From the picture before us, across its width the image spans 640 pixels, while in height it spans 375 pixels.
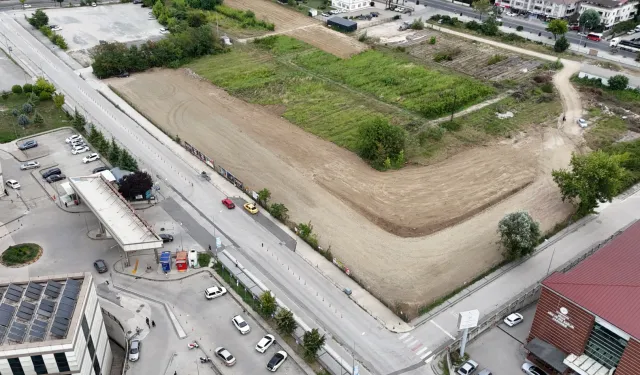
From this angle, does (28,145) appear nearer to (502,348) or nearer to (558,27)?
(502,348)

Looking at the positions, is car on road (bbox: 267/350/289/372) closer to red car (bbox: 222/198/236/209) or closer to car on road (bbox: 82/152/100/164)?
red car (bbox: 222/198/236/209)

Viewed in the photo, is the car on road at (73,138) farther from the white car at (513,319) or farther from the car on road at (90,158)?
the white car at (513,319)

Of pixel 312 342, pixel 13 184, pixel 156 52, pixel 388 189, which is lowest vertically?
pixel 312 342

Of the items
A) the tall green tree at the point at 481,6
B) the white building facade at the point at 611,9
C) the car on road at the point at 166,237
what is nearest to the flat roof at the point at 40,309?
the car on road at the point at 166,237

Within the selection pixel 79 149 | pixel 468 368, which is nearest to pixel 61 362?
pixel 468 368

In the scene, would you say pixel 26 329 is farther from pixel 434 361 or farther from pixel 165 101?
pixel 165 101

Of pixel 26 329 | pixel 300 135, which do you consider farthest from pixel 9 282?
pixel 300 135
